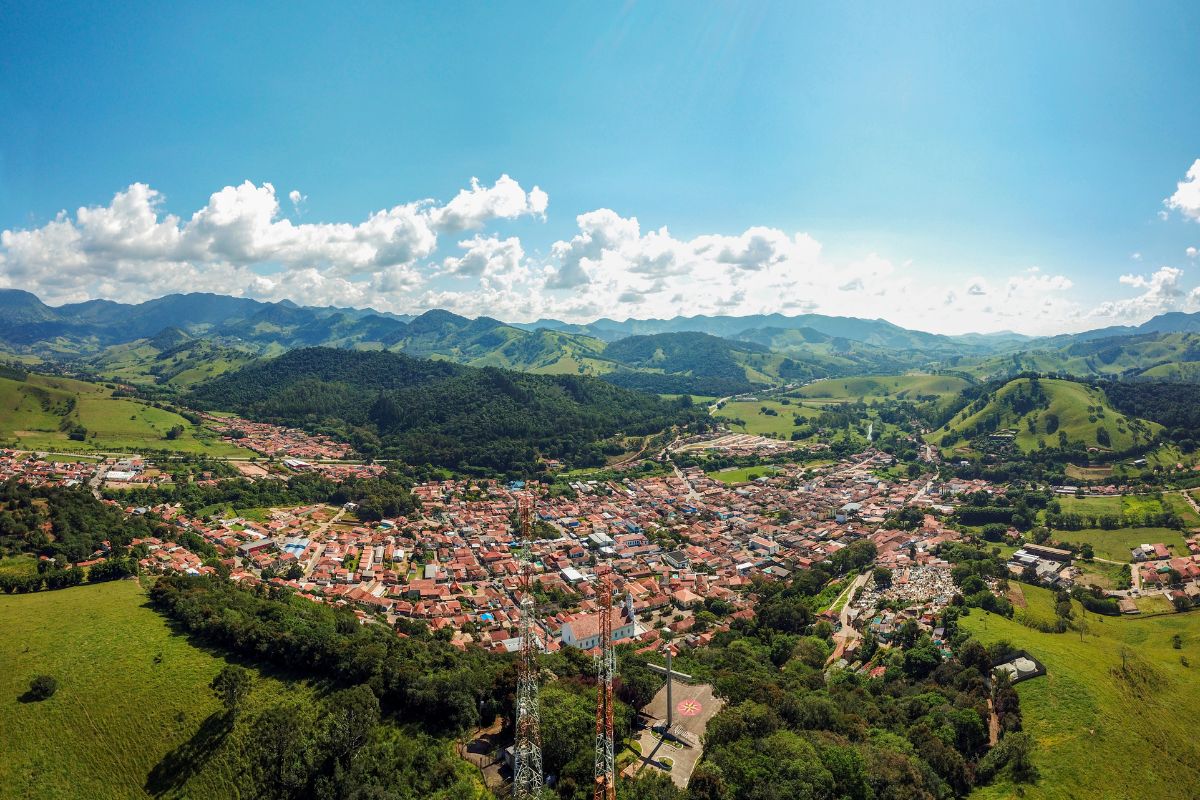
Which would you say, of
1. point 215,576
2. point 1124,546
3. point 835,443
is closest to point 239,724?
point 215,576

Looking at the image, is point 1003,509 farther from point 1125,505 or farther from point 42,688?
point 42,688

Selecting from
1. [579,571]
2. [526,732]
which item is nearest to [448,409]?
[579,571]

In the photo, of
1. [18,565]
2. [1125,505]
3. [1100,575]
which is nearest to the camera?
[18,565]

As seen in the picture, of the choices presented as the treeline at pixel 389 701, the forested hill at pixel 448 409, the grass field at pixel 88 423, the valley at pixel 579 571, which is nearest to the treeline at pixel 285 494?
the valley at pixel 579 571

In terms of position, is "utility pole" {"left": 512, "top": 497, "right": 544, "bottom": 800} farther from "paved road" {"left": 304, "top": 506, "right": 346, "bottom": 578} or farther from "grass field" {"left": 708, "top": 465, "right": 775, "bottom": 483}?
"grass field" {"left": 708, "top": 465, "right": 775, "bottom": 483}

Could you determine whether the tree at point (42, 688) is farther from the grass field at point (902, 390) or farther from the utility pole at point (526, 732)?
the grass field at point (902, 390)

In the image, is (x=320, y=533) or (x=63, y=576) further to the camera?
(x=320, y=533)

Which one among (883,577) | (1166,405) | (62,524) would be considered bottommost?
(883,577)
